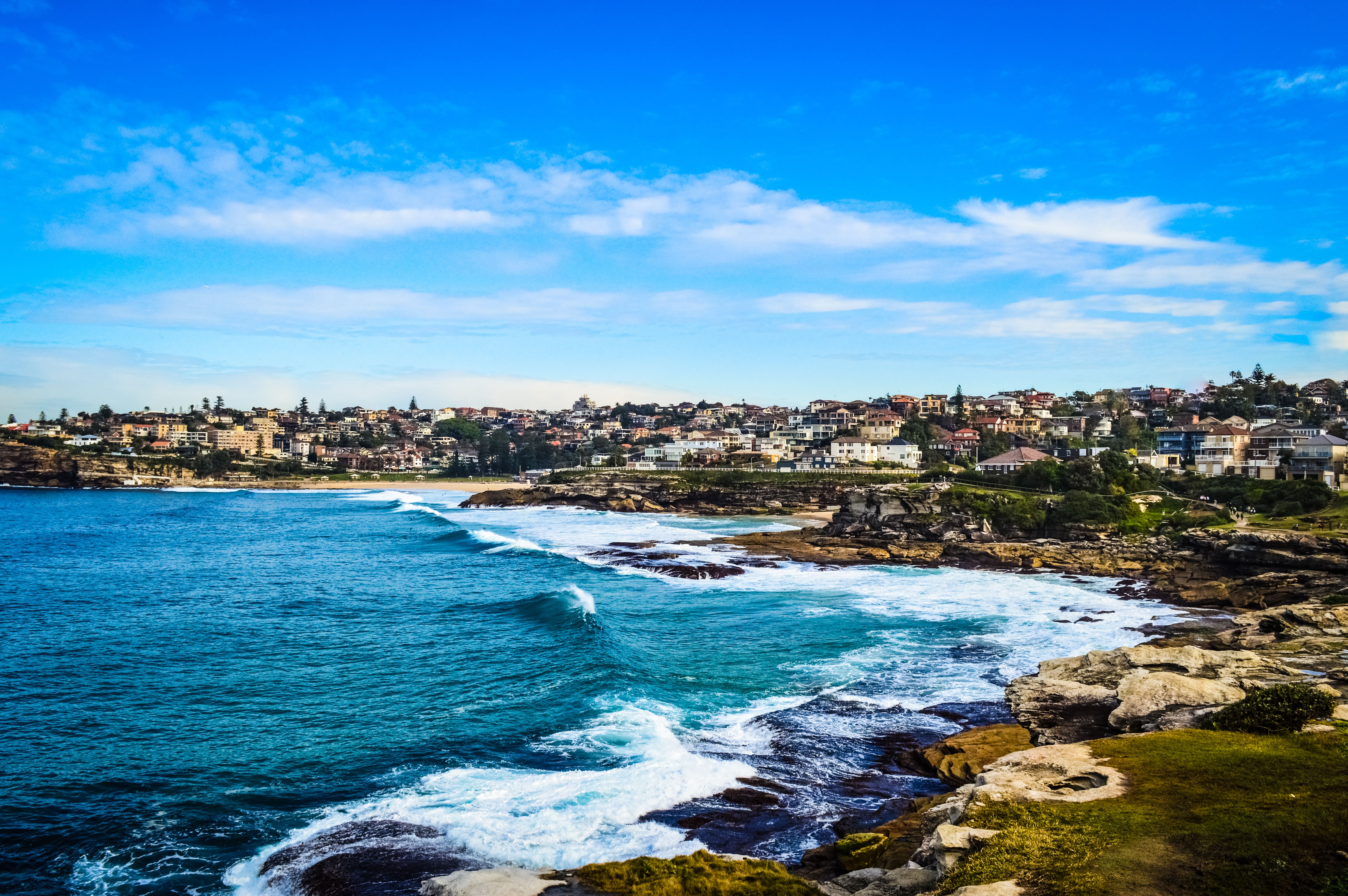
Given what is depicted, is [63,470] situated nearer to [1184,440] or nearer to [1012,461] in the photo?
[1012,461]

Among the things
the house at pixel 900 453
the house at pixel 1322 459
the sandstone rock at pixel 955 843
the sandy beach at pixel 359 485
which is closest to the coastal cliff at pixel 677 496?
the house at pixel 900 453

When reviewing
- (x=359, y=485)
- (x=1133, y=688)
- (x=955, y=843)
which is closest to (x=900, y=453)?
(x=359, y=485)

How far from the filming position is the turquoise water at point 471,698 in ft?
49.2

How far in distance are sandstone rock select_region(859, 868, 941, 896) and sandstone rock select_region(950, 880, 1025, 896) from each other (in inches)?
34.9

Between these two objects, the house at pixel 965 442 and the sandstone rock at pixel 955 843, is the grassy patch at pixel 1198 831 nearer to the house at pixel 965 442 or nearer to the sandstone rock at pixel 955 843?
the sandstone rock at pixel 955 843

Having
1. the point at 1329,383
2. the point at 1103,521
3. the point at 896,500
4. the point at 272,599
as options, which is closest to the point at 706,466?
the point at 896,500

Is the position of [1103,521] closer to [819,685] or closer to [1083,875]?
[819,685]

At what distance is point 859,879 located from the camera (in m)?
11.4

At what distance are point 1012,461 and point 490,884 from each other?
85.0 metres

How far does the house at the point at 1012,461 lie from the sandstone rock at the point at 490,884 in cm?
7841

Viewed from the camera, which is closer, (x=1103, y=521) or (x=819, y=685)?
(x=819, y=685)

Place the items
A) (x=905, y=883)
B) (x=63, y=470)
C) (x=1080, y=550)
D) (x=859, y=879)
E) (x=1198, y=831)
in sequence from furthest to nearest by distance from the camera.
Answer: (x=63, y=470) → (x=1080, y=550) → (x=859, y=879) → (x=905, y=883) → (x=1198, y=831)

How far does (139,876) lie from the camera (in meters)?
13.5

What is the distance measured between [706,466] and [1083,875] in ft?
381
